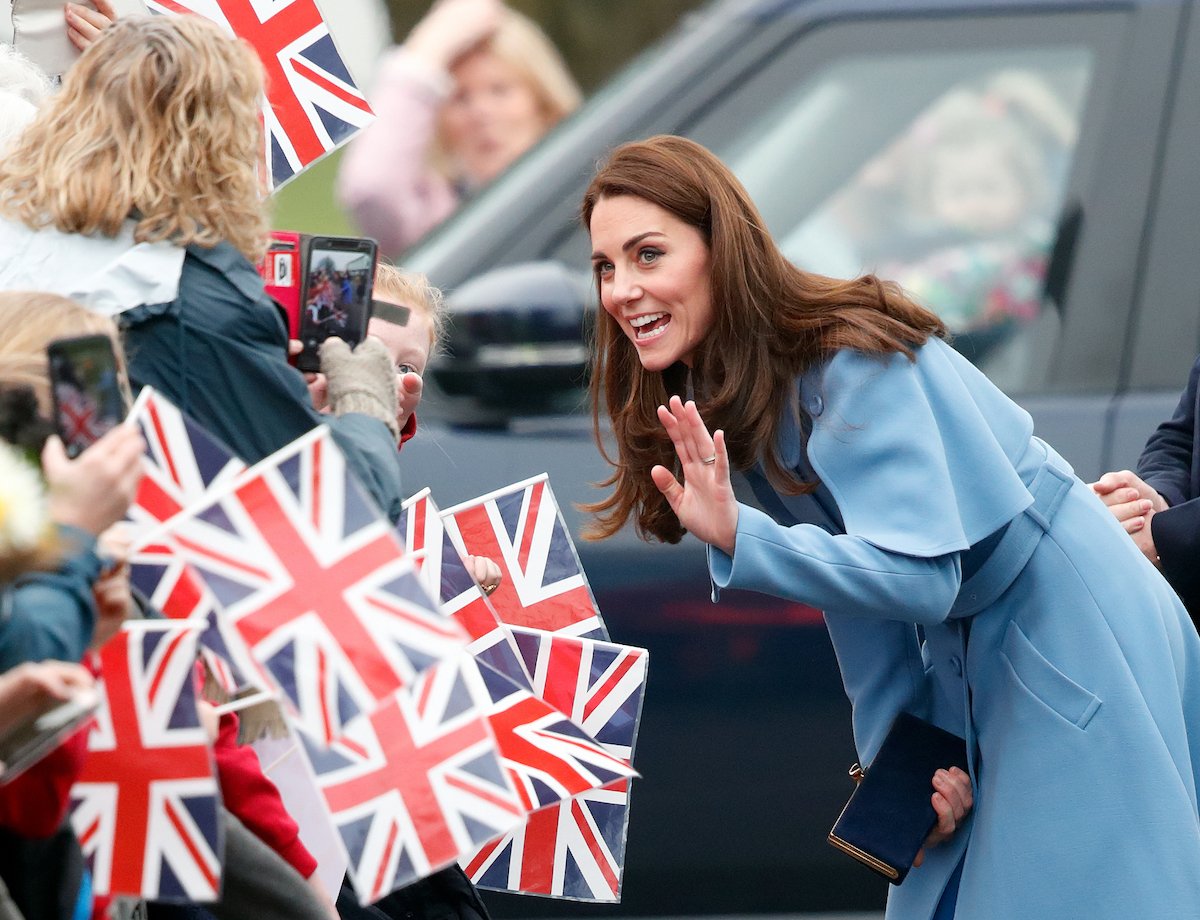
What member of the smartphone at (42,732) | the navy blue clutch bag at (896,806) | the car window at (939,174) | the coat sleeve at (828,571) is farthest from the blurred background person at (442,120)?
the smartphone at (42,732)

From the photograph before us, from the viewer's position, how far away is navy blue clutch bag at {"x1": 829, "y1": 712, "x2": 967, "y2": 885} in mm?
2725

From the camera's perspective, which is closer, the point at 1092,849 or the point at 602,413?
the point at 1092,849

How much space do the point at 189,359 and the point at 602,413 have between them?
1.77 m

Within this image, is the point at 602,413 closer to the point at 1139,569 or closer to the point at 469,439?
the point at 469,439

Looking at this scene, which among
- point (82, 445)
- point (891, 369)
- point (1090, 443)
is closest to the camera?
point (82, 445)

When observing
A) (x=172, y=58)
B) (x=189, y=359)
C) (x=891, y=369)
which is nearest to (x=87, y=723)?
(x=189, y=359)

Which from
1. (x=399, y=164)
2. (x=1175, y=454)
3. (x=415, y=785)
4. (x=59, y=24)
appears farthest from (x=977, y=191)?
(x=399, y=164)

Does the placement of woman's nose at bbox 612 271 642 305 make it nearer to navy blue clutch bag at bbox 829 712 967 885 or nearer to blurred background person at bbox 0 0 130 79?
navy blue clutch bag at bbox 829 712 967 885

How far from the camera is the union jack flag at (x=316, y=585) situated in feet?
6.61

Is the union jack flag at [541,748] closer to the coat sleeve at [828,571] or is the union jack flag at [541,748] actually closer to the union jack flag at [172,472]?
the coat sleeve at [828,571]

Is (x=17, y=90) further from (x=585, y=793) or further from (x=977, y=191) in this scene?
(x=977, y=191)

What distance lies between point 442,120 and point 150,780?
5369mm

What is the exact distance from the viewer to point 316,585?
6.73 feet

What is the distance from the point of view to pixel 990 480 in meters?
2.64
